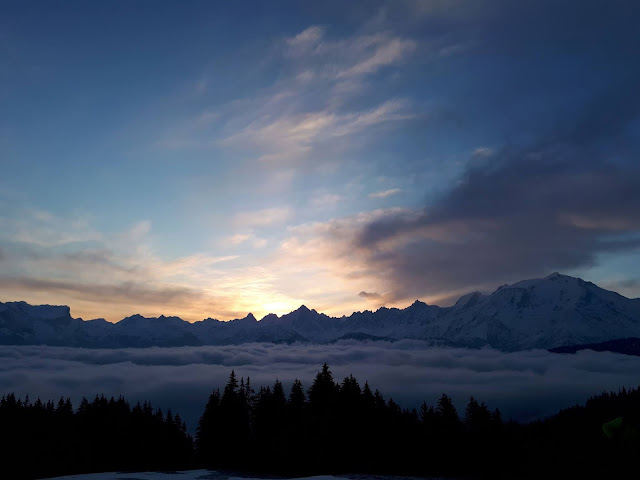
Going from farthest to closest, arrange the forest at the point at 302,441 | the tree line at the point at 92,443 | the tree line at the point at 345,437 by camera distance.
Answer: the tree line at the point at 92,443, the forest at the point at 302,441, the tree line at the point at 345,437

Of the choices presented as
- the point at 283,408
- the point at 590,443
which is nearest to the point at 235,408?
the point at 283,408

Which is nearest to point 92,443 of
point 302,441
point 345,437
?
point 302,441

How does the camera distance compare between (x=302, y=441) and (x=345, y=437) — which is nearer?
(x=345, y=437)

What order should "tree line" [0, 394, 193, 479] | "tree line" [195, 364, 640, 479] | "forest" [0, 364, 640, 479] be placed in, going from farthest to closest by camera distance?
"tree line" [0, 394, 193, 479]
"forest" [0, 364, 640, 479]
"tree line" [195, 364, 640, 479]

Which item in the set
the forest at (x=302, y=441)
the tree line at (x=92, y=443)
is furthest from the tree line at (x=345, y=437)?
the tree line at (x=92, y=443)

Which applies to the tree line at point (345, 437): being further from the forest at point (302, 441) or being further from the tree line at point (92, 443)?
the tree line at point (92, 443)

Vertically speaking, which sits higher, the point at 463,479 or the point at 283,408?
the point at 283,408

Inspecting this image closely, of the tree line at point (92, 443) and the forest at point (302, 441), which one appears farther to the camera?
the tree line at point (92, 443)

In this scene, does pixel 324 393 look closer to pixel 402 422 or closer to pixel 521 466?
pixel 402 422

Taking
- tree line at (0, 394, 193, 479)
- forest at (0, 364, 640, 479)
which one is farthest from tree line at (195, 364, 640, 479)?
tree line at (0, 394, 193, 479)

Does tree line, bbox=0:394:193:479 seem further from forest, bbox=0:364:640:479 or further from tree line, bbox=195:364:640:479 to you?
tree line, bbox=195:364:640:479

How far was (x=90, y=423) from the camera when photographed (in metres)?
87.0

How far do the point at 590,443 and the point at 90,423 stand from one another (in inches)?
7123

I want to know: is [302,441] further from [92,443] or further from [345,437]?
[92,443]
